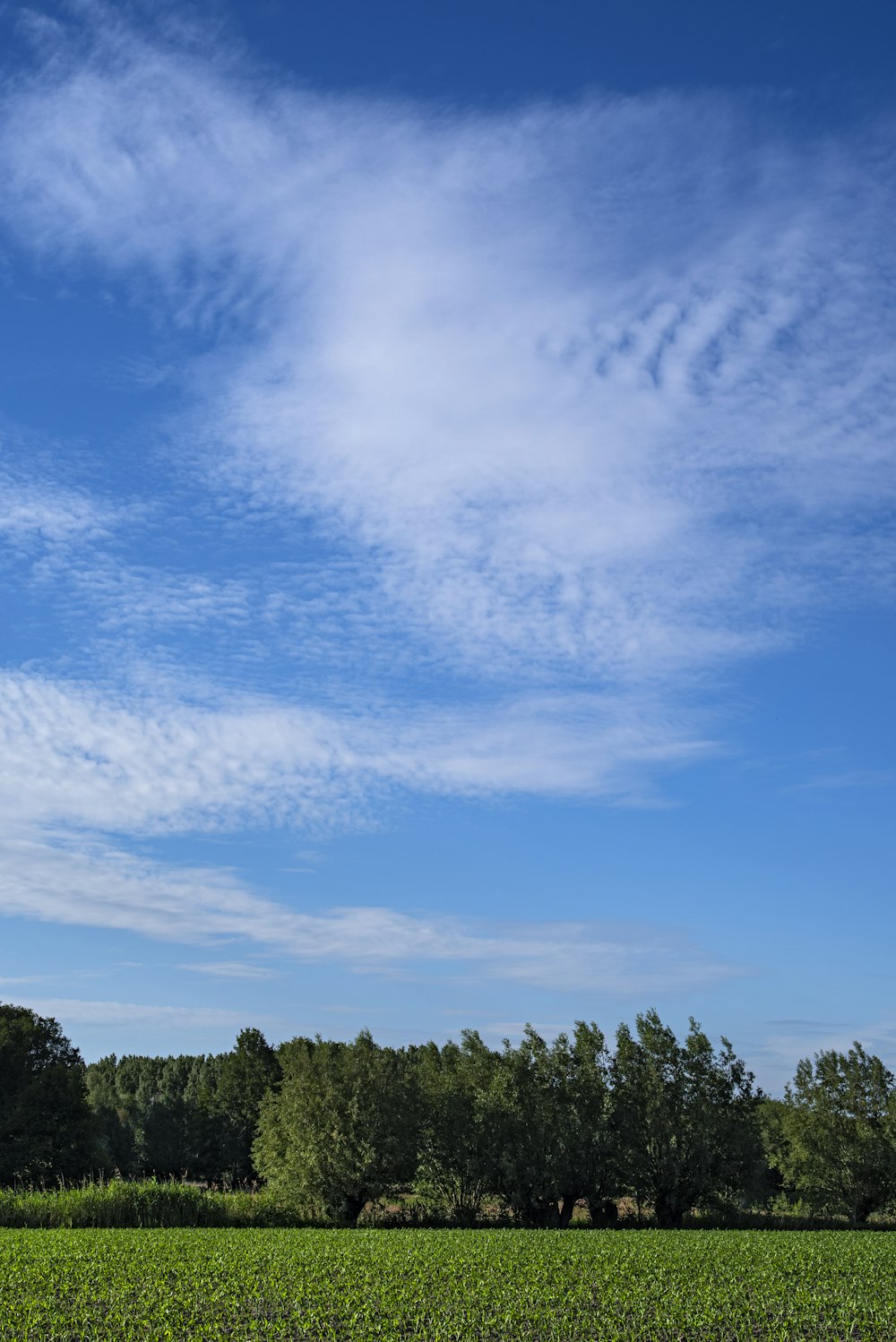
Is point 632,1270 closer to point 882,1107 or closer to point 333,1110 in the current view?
point 333,1110

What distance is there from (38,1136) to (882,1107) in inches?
1958

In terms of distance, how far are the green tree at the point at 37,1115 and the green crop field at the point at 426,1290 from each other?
2802 centimetres

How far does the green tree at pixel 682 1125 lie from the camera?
2068 inches

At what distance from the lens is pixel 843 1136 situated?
203 ft

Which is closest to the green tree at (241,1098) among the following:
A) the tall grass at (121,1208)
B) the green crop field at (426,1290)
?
the tall grass at (121,1208)

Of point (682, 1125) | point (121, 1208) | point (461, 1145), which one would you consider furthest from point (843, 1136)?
point (121, 1208)

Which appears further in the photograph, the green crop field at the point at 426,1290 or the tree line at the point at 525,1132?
the tree line at the point at 525,1132

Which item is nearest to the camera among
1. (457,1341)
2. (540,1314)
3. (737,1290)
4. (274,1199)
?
(457,1341)

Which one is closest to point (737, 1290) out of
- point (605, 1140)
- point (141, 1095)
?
point (605, 1140)

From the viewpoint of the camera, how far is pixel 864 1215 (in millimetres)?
59938

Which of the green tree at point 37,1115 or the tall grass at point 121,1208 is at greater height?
the green tree at point 37,1115

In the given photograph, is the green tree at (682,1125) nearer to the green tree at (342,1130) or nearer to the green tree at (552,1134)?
the green tree at (552,1134)

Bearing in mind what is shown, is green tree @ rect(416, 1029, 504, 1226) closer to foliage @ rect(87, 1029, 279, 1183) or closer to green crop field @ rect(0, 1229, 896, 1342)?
green crop field @ rect(0, 1229, 896, 1342)

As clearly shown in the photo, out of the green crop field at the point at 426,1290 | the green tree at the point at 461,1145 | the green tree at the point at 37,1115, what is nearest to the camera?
the green crop field at the point at 426,1290
